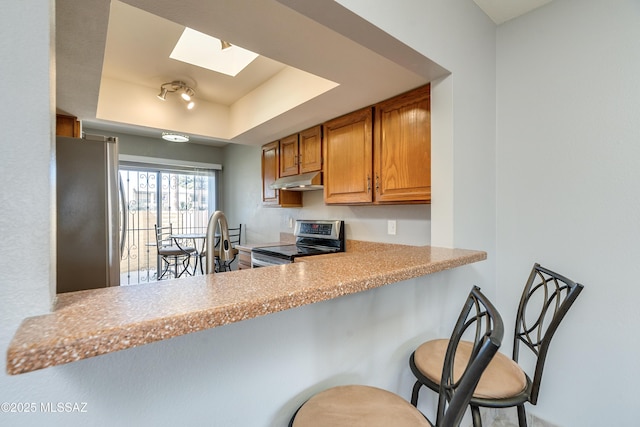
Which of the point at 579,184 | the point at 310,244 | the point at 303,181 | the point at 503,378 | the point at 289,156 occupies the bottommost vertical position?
the point at 503,378

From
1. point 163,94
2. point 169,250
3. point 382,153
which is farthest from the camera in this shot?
point 169,250

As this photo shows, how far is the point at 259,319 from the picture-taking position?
0.92 meters

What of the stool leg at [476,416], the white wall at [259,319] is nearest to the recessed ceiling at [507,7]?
the white wall at [259,319]

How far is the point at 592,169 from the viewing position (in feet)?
5.12

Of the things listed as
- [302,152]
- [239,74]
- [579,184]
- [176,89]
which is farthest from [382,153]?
[176,89]

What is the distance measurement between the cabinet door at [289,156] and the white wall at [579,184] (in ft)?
6.02

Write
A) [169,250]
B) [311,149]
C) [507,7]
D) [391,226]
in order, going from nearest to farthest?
[507,7]
[391,226]
[311,149]
[169,250]

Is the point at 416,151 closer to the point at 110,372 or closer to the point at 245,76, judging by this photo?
the point at 245,76

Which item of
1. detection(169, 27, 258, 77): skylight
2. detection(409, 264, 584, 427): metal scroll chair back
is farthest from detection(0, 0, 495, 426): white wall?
detection(169, 27, 258, 77): skylight

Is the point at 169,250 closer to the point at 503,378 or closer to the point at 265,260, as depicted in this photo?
the point at 265,260

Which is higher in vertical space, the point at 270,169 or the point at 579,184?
the point at 270,169

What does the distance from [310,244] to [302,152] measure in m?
0.99

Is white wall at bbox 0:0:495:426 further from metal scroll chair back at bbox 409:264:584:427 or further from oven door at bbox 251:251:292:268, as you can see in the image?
oven door at bbox 251:251:292:268

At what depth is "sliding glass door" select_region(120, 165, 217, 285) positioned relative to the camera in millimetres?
4387
